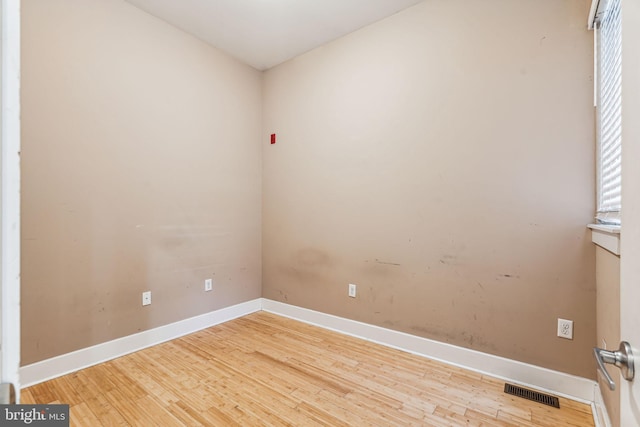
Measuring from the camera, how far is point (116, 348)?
7.52ft

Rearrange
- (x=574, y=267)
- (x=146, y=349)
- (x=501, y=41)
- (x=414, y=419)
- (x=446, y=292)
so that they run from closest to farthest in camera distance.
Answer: (x=414, y=419), (x=574, y=267), (x=501, y=41), (x=446, y=292), (x=146, y=349)

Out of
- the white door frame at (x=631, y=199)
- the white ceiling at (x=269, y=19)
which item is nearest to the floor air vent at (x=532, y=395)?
the white door frame at (x=631, y=199)

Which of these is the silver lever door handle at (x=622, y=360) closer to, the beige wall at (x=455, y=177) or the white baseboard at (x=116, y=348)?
the beige wall at (x=455, y=177)

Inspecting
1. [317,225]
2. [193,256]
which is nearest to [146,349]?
[193,256]

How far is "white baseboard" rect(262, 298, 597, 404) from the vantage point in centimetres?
182

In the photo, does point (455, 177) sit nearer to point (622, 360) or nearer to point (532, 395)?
point (532, 395)

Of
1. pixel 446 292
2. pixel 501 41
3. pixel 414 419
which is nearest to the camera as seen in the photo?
pixel 414 419

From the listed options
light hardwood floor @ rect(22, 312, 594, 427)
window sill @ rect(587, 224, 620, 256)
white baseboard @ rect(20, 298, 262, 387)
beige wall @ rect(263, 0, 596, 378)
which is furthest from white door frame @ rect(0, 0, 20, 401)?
beige wall @ rect(263, 0, 596, 378)

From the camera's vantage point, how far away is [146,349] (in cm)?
243

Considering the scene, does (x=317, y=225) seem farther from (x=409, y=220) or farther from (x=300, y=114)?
(x=300, y=114)

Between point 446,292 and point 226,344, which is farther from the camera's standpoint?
point 226,344

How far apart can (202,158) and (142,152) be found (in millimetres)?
540

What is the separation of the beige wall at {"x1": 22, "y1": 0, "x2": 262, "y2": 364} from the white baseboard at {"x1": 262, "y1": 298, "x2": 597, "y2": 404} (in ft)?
3.96

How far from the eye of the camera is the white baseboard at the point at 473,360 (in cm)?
182
